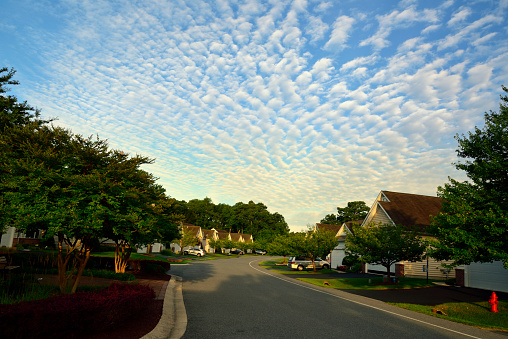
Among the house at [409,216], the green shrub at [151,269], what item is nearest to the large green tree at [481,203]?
the house at [409,216]

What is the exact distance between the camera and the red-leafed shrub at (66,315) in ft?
18.7

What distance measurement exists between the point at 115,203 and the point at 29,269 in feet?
37.7

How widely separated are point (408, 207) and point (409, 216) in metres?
1.87

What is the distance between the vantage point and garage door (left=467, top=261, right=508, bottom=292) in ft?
65.7

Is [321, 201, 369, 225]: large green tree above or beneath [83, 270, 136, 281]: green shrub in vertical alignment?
above

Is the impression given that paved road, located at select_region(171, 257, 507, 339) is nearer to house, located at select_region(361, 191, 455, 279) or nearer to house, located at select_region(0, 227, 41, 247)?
house, located at select_region(361, 191, 455, 279)

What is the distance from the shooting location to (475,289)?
69.6 ft

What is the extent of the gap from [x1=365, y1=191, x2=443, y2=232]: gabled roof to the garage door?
6.58 meters

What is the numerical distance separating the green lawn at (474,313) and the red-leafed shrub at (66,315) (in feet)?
38.7

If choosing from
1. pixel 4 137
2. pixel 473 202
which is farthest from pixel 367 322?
pixel 4 137

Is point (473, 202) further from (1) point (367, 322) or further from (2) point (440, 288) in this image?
(2) point (440, 288)

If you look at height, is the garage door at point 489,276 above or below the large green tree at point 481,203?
below

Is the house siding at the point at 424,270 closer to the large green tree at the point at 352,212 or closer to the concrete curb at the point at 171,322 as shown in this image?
the concrete curb at the point at 171,322

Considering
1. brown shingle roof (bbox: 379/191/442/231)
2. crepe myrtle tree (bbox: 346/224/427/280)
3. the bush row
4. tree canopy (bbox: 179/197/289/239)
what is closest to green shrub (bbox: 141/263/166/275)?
the bush row
